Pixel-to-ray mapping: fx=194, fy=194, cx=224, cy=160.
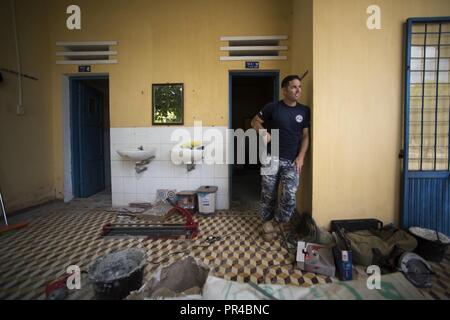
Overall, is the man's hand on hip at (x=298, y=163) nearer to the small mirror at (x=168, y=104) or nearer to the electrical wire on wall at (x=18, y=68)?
the small mirror at (x=168, y=104)

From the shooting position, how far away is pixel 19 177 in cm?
263

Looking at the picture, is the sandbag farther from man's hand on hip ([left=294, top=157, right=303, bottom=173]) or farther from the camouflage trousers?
man's hand on hip ([left=294, top=157, right=303, bottom=173])

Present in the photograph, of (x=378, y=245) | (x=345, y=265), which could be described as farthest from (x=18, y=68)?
(x=378, y=245)

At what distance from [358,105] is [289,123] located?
662 mm

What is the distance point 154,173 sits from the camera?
9.48 feet

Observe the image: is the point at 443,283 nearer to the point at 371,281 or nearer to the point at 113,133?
the point at 371,281

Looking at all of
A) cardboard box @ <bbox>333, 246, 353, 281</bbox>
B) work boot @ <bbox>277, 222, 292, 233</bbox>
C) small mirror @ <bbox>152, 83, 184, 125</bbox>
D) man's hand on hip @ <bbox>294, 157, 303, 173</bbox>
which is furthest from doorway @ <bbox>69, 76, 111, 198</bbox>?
cardboard box @ <bbox>333, 246, 353, 281</bbox>

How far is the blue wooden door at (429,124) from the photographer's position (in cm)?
182

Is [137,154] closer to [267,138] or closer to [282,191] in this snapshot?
[267,138]

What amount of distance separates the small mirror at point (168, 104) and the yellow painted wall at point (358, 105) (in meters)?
1.79

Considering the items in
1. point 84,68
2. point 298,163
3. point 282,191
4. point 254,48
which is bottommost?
point 282,191

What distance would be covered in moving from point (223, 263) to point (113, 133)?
2.44 metres

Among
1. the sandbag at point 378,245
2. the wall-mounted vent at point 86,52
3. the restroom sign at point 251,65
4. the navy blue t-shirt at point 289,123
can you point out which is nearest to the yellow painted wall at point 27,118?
the wall-mounted vent at point 86,52
